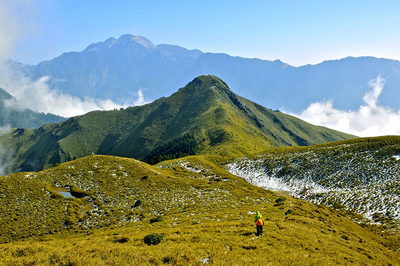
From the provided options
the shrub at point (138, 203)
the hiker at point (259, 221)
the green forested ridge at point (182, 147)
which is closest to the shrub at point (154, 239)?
the hiker at point (259, 221)

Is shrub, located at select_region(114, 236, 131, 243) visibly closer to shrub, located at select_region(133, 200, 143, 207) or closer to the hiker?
the hiker

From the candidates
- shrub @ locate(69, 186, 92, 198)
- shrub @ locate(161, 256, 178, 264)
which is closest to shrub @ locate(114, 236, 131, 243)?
shrub @ locate(161, 256, 178, 264)

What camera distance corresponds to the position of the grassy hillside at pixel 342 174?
4462cm

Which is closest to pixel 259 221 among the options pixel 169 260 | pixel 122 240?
pixel 169 260

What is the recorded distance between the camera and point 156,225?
2775 centimetres

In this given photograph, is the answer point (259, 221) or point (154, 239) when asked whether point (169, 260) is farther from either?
point (259, 221)

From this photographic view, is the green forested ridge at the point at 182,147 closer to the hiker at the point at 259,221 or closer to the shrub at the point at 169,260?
the hiker at the point at 259,221

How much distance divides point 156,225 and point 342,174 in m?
58.9

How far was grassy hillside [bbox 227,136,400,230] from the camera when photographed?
44625 millimetres

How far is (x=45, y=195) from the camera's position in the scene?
36.7 metres

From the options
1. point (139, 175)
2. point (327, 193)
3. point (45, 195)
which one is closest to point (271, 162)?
point (327, 193)

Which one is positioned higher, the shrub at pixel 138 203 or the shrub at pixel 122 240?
the shrub at pixel 122 240

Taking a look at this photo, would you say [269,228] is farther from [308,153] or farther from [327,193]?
[308,153]

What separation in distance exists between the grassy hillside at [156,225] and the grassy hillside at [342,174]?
412 inches
